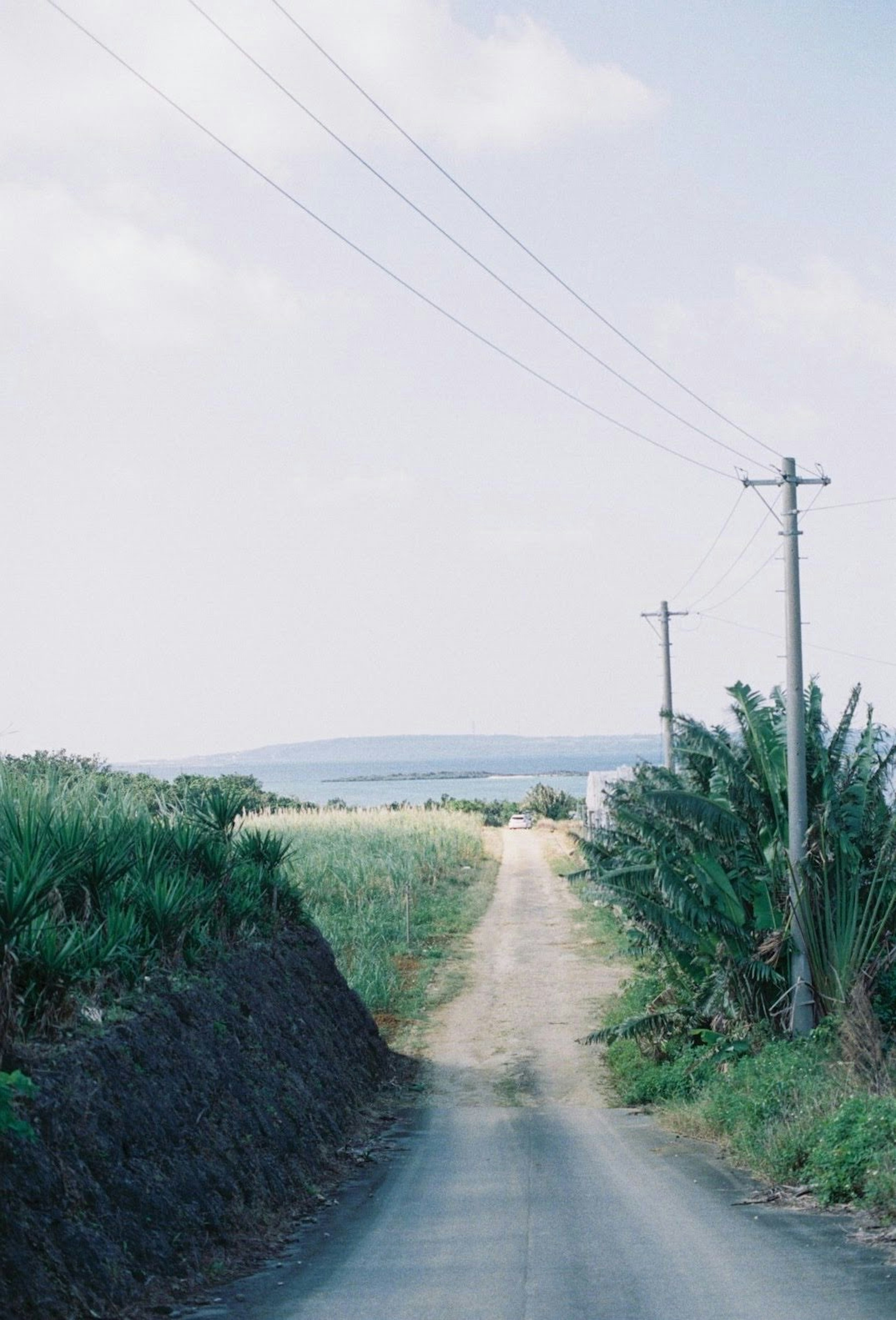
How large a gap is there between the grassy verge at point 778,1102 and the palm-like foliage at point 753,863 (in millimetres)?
692

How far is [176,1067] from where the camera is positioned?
9.91m

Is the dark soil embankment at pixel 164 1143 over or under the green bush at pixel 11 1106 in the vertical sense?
under

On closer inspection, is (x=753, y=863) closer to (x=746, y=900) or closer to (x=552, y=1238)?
(x=746, y=900)

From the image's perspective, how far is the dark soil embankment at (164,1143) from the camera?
6.80 meters

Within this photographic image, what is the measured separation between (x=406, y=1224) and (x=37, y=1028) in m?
3.91

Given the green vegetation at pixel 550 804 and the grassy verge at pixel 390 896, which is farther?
the green vegetation at pixel 550 804

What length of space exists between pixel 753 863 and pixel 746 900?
0.52 metres

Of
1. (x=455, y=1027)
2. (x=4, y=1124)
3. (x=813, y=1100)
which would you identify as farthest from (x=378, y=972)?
(x=4, y=1124)

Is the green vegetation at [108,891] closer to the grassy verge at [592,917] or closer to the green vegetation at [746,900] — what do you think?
the green vegetation at [746,900]

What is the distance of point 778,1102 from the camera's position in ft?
44.5

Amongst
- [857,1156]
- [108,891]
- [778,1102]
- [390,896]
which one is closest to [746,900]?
[778,1102]

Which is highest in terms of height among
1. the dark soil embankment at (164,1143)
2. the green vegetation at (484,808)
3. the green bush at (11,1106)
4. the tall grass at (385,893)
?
the green bush at (11,1106)

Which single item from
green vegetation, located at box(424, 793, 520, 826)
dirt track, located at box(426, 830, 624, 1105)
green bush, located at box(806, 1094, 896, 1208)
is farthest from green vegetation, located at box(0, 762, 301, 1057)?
green vegetation, located at box(424, 793, 520, 826)

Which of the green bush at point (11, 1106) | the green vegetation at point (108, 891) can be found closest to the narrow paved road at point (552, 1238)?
the green bush at point (11, 1106)
